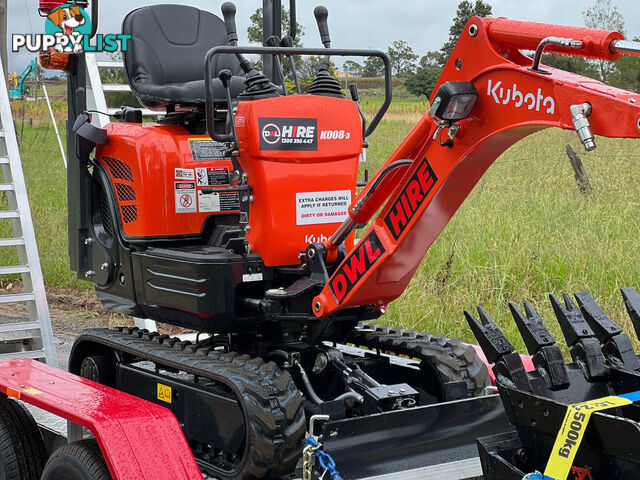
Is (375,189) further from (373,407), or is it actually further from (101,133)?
(101,133)

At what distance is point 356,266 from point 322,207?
49 centimetres

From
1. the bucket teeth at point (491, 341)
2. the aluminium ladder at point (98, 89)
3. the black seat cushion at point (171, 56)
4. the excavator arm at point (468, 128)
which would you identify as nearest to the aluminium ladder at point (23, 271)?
the aluminium ladder at point (98, 89)

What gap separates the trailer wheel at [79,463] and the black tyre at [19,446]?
46 cm

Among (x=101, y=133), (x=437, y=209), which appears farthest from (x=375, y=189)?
(x=101, y=133)

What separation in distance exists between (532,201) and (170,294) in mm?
6175

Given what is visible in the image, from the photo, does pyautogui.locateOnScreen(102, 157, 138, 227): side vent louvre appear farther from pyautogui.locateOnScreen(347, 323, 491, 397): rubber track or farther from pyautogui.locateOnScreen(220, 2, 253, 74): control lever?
pyautogui.locateOnScreen(347, 323, 491, 397): rubber track

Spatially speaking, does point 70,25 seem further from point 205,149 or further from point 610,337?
point 610,337

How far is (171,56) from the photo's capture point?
4898 mm

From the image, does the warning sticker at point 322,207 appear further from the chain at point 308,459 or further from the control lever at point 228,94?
the chain at point 308,459

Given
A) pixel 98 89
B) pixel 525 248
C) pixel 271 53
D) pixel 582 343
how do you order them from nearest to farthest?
pixel 582 343
pixel 271 53
pixel 98 89
pixel 525 248

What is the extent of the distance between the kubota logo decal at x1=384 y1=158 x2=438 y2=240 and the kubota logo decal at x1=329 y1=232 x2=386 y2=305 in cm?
11

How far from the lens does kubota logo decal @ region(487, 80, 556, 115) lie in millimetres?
2949

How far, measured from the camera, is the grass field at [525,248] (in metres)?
6.92

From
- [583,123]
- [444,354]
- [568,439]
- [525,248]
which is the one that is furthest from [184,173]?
[525,248]
